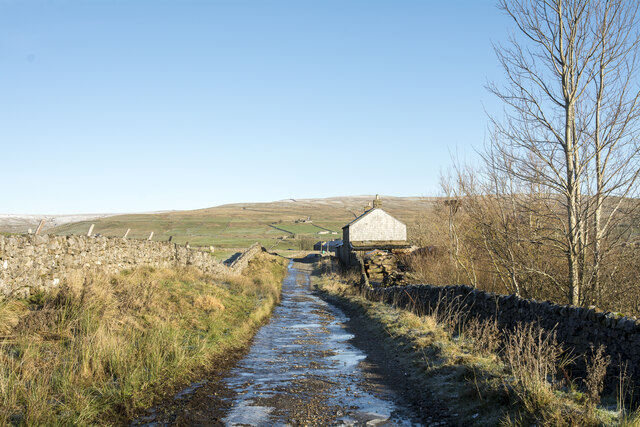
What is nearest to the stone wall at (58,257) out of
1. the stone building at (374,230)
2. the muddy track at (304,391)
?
the muddy track at (304,391)

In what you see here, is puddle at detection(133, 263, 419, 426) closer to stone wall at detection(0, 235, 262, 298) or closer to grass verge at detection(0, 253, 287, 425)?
grass verge at detection(0, 253, 287, 425)

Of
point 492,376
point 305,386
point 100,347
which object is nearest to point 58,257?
point 100,347

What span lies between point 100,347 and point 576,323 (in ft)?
30.1

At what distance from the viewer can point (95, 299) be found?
1241cm

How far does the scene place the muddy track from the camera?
297 inches

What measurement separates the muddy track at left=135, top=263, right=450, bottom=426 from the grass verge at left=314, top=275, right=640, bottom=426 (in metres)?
0.40

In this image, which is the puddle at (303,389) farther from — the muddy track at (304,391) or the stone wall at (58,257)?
the stone wall at (58,257)

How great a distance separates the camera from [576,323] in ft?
30.0

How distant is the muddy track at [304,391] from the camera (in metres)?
7.53

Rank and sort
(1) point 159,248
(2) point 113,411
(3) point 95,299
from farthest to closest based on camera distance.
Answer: (1) point 159,248 < (3) point 95,299 < (2) point 113,411

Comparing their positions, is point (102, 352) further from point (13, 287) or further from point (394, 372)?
point (394, 372)

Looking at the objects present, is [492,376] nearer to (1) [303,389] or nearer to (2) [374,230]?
(1) [303,389]

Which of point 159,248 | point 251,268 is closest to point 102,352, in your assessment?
point 159,248

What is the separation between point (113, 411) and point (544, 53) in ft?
39.8
